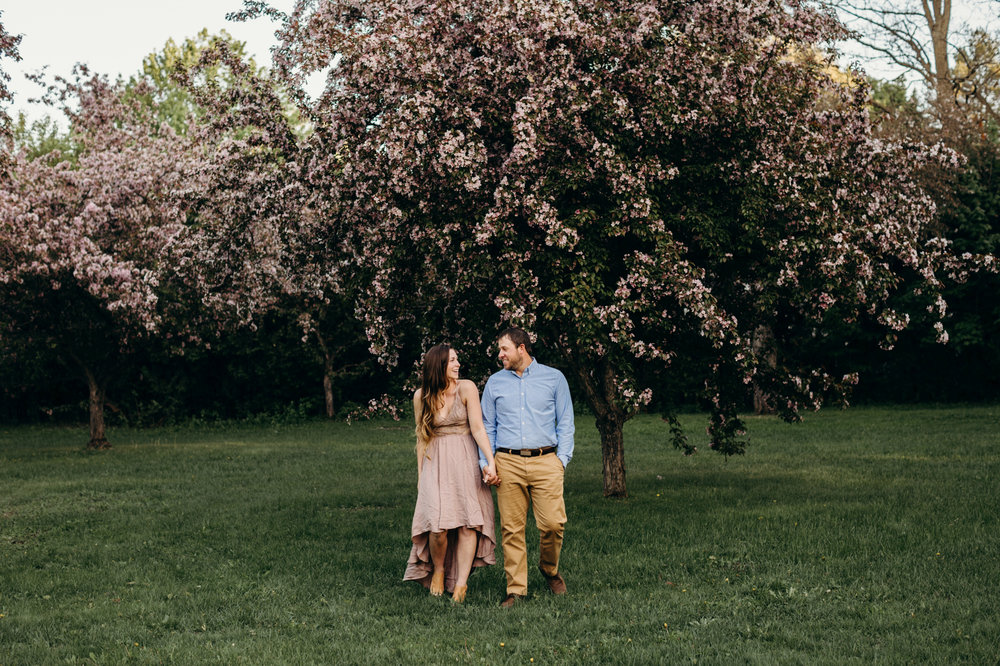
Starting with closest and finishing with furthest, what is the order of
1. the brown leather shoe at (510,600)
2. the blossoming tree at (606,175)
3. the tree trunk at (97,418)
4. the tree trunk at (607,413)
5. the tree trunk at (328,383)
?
the brown leather shoe at (510,600), the blossoming tree at (606,175), the tree trunk at (607,413), the tree trunk at (97,418), the tree trunk at (328,383)

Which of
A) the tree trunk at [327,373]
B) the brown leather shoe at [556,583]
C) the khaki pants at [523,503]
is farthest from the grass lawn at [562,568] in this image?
the tree trunk at [327,373]

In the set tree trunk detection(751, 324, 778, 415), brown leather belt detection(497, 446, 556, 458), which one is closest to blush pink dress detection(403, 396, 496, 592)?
brown leather belt detection(497, 446, 556, 458)

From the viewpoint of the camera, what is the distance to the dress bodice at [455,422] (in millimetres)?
7949

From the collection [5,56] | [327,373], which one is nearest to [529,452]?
[5,56]

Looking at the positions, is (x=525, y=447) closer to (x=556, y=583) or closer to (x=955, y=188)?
(x=556, y=583)

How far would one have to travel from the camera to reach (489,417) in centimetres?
786

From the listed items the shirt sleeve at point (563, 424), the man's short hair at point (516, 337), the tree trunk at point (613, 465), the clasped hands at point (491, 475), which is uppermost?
the man's short hair at point (516, 337)

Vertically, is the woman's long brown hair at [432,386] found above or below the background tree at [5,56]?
below

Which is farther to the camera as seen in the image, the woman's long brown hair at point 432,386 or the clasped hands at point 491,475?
the woman's long brown hair at point 432,386

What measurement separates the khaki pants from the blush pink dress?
30 centimetres

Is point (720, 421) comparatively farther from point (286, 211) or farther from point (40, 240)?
point (40, 240)

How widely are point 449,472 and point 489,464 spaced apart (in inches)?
14.9

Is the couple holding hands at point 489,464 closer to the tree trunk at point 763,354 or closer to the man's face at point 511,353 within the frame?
the man's face at point 511,353

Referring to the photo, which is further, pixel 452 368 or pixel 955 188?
pixel 955 188
